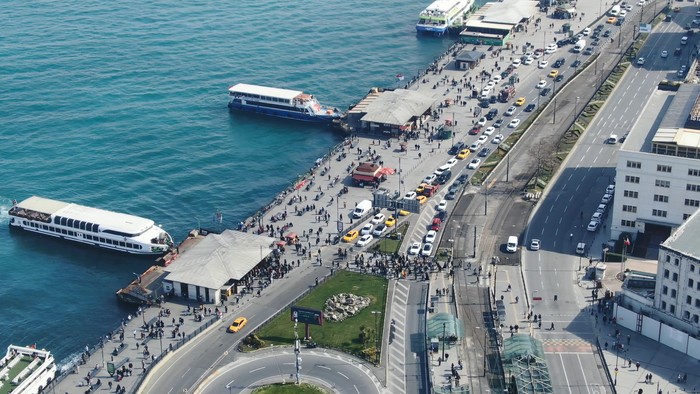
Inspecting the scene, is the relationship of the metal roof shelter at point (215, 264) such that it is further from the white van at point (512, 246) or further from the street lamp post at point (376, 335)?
the white van at point (512, 246)

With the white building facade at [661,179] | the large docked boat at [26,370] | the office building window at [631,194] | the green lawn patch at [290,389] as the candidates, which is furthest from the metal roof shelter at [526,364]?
the large docked boat at [26,370]

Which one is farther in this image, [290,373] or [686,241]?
[686,241]

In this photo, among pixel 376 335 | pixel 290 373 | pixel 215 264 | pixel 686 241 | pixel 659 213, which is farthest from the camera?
pixel 659 213

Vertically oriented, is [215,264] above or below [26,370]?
above

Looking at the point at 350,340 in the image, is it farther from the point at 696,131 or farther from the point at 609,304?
the point at 696,131

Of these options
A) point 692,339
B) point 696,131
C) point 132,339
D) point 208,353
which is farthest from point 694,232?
point 132,339

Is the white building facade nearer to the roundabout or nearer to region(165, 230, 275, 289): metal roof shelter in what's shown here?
the roundabout

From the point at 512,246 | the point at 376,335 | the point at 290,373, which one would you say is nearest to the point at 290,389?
the point at 290,373

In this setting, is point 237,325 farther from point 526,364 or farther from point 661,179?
point 661,179
